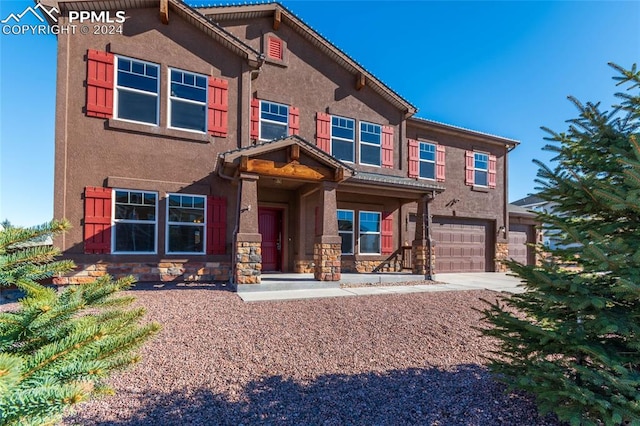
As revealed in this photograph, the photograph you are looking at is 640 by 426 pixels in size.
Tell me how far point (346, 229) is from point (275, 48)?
262 inches

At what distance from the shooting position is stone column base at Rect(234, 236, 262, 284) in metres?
7.66

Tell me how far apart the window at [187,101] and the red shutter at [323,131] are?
3.72 metres

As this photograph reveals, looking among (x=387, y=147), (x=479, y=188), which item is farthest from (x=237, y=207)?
(x=479, y=188)

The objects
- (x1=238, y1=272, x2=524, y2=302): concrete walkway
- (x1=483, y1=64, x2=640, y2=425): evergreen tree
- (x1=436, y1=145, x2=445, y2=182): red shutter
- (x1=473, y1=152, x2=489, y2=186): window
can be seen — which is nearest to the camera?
(x1=483, y1=64, x2=640, y2=425): evergreen tree

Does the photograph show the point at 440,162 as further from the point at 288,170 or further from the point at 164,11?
the point at 164,11

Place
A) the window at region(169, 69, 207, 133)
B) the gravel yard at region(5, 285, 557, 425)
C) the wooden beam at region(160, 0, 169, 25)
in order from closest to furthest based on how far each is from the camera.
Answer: the gravel yard at region(5, 285, 557, 425), the wooden beam at region(160, 0, 169, 25), the window at region(169, 69, 207, 133)

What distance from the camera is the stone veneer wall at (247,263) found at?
25.1 ft

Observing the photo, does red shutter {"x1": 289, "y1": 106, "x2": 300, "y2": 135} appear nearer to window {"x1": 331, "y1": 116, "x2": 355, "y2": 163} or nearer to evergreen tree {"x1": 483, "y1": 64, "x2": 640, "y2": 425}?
window {"x1": 331, "y1": 116, "x2": 355, "y2": 163}

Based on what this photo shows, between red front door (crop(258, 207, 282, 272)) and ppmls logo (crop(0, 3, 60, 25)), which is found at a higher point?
ppmls logo (crop(0, 3, 60, 25))

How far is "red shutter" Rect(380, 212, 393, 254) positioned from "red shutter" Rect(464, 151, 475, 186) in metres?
4.35

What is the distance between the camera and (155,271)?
855 cm

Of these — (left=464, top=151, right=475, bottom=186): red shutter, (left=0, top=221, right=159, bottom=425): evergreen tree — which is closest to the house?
(left=464, top=151, right=475, bottom=186): red shutter

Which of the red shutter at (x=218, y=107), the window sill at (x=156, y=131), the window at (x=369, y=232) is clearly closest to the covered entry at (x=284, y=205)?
the window sill at (x=156, y=131)

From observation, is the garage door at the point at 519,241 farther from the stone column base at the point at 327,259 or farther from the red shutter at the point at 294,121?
the red shutter at the point at 294,121
